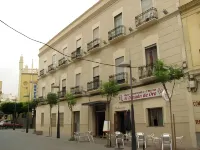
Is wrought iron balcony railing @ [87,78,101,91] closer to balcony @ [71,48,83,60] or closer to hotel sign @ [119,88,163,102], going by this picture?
hotel sign @ [119,88,163,102]

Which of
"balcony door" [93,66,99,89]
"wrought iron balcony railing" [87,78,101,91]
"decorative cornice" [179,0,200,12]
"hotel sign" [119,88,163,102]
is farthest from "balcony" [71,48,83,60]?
"decorative cornice" [179,0,200,12]

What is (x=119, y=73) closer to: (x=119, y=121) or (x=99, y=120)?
(x=119, y=121)

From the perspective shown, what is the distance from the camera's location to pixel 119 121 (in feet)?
60.8

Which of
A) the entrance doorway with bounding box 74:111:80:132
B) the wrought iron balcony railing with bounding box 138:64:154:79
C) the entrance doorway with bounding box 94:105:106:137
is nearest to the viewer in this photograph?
the wrought iron balcony railing with bounding box 138:64:154:79

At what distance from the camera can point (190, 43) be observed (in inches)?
535

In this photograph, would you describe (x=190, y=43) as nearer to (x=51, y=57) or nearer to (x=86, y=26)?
(x=86, y=26)

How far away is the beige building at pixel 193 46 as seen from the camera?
12.9 meters

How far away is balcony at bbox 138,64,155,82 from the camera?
15.4 m

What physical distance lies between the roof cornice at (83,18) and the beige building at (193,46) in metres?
7.39

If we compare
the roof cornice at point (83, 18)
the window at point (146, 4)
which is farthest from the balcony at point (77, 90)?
the window at point (146, 4)

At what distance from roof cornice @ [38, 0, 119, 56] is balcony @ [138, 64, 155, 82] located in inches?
262

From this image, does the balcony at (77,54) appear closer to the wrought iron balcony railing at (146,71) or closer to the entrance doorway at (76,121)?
the entrance doorway at (76,121)

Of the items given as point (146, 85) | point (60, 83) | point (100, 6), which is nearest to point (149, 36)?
point (146, 85)

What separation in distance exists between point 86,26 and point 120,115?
935 centimetres
